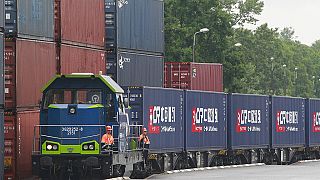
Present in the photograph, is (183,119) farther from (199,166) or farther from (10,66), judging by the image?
(10,66)

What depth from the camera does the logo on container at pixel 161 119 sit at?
34969 mm

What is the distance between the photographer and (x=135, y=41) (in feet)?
134

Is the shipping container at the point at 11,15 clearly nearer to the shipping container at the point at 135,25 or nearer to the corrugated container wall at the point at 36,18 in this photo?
the corrugated container wall at the point at 36,18

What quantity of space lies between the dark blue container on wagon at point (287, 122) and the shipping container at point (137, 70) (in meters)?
6.63

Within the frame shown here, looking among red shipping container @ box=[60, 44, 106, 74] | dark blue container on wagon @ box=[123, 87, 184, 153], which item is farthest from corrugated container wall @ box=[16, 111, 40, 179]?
dark blue container on wagon @ box=[123, 87, 184, 153]

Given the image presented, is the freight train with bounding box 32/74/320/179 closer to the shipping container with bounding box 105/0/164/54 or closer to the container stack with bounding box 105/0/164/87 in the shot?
the container stack with bounding box 105/0/164/87

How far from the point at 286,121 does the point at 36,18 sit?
20.3 metres

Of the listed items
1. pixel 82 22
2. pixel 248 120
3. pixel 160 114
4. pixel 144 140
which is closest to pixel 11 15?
pixel 82 22

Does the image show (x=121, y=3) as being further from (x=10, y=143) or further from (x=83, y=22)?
(x=10, y=143)

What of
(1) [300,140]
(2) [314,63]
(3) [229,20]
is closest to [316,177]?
(1) [300,140]

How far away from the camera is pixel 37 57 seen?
31.5m

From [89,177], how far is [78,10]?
26.1 ft

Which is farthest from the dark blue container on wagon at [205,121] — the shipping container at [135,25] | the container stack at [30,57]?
the container stack at [30,57]

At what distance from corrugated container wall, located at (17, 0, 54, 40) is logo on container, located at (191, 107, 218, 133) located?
8.87 m
